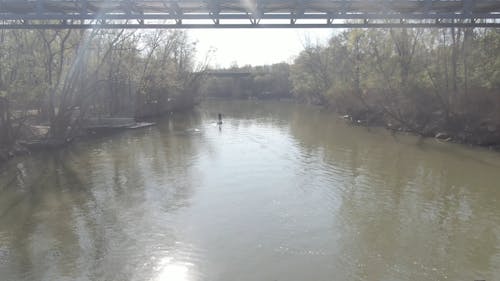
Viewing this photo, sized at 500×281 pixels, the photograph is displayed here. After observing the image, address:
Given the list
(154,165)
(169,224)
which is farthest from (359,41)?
(169,224)

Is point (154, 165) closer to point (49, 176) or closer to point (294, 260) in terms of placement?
point (49, 176)

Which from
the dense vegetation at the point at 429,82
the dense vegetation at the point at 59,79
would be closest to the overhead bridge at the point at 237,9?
the dense vegetation at the point at 59,79

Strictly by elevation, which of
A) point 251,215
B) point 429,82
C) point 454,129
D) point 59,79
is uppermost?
point 59,79

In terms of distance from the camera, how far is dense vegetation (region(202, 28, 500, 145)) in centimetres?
2970

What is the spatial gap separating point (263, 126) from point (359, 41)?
568 inches

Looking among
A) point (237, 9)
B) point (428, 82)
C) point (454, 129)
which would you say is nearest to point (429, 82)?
point (428, 82)

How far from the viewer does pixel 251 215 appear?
15.1 m

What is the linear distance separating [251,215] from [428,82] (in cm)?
2612

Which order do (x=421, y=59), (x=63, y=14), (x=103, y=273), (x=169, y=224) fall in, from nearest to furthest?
(x=103, y=273)
(x=169, y=224)
(x=63, y=14)
(x=421, y=59)

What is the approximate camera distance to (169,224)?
14.0 m

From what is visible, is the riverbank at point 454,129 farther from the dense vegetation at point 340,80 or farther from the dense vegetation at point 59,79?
the dense vegetation at point 59,79

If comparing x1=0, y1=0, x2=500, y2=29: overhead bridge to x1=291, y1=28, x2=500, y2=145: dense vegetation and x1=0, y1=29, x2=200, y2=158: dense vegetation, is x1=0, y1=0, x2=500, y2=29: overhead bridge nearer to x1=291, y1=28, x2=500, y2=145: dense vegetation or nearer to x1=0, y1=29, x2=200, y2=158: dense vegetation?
x1=0, y1=29, x2=200, y2=158: dense vegetation

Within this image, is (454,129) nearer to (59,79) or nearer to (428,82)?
(428,82)

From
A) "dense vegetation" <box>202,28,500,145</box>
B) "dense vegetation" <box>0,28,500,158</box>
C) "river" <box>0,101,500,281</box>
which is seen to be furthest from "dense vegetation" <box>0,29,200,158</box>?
"dense vegetation" <box>202,28,500,145</box>
